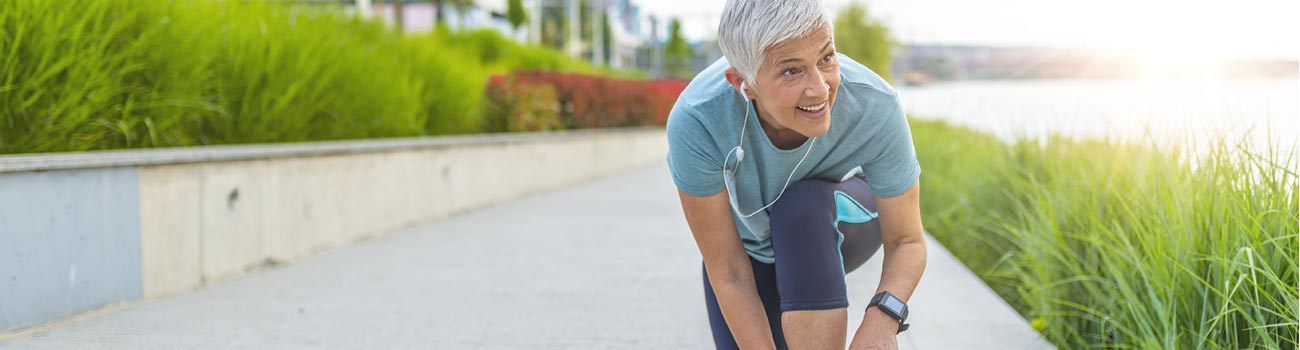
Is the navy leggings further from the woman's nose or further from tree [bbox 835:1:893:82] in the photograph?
tree [bbox 835:1:893:82]

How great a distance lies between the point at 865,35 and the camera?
36.5m

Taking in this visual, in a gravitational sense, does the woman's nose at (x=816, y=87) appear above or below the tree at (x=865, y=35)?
above

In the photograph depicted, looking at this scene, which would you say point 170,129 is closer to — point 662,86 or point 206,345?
point 206,345

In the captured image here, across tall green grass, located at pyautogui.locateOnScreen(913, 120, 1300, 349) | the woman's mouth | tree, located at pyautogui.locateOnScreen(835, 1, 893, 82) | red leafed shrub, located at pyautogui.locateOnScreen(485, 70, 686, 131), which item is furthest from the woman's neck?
tree, located at pyautogui.locateOnScreen(835, 1, 893, 82)

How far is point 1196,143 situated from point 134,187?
3.75 meters

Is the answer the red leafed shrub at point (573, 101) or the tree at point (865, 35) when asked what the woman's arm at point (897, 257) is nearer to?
the red leafed shrub at point (573, 101)

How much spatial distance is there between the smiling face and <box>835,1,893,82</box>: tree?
33.4m

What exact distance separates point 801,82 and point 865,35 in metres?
35.4

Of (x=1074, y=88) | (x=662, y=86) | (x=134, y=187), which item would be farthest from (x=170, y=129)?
(x=662, y=86)

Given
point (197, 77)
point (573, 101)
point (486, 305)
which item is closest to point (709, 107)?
point (486, 305)

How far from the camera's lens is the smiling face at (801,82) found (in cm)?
199

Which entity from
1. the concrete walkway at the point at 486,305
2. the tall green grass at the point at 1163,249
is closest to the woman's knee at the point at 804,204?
the tall green grass at the point at 1163,249

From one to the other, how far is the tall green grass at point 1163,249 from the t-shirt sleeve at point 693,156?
1229mm

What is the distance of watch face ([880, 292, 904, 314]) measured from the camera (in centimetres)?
219
